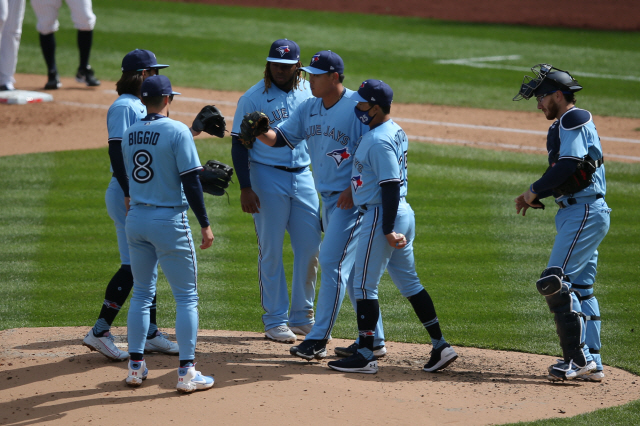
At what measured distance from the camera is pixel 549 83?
452cm

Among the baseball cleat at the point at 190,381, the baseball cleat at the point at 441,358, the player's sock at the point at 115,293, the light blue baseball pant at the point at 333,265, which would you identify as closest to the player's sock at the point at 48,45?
the player's sock at the point at 115,293

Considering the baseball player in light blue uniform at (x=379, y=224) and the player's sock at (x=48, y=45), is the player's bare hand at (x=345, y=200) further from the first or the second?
the player's sock at (x=48, y=45)

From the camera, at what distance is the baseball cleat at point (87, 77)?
1300 centimetres

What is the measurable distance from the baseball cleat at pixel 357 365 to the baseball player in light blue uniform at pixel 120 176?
1345 mm

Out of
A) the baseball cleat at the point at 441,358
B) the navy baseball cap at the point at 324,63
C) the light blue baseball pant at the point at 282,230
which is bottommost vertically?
the baseball cleat at the point at 441,358

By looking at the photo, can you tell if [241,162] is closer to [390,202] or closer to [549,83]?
[390,202]

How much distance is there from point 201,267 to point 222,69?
9322mm

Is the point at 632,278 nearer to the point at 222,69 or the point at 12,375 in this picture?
the point at 12,375

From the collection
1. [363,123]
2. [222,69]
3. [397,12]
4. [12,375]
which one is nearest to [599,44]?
[397,12]

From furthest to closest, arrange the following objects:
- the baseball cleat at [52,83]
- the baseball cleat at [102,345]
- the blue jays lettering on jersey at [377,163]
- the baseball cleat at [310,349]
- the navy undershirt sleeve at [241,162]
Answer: the baseball cleat at [52,83], the navy undershirt sleeve at [241,162], the baseball cleat at [310,349], the baseball cleat at [102,345], the blue jays lettering on jersey at [377,163]

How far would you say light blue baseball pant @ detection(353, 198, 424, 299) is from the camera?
451cm

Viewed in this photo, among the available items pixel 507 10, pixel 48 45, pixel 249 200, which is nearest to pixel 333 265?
pixel 249 200

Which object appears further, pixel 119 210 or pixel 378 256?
pixel 119 210

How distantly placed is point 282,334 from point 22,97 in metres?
8.27
